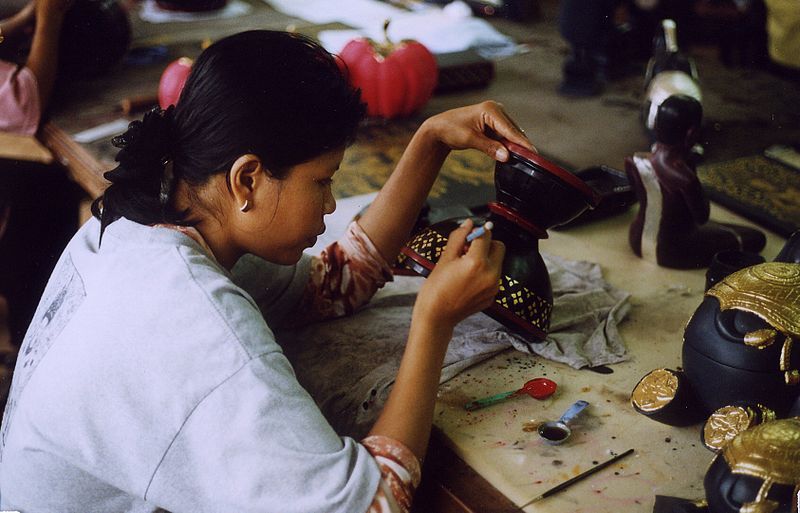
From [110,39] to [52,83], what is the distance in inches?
15.0

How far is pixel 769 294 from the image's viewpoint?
101cm

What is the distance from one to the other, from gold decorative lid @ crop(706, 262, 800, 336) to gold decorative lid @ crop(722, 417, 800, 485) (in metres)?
0.17

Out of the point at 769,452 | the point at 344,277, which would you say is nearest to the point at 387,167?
the point at 344,277

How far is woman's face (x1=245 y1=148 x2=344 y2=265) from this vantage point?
43.7 inches

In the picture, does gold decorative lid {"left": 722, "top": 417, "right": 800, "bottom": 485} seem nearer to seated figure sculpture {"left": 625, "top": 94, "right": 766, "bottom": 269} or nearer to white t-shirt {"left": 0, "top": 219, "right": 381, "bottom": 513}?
white t-shirt {"left": 0, "top": 219, "right": 381, "bottom": 513}

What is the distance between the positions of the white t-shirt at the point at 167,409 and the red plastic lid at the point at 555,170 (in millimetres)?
481

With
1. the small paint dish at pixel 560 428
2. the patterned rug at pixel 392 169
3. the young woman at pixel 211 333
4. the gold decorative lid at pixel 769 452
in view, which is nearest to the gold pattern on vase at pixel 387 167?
the patterned rug at pixel 392 169

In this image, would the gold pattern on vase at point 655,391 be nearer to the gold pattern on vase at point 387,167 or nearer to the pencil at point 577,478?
the pencil at point 577,478

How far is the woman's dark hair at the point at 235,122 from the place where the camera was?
1.05m

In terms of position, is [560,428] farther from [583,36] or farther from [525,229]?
[583,36]

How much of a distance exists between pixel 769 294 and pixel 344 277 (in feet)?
2.32

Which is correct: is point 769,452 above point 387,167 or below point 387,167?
above

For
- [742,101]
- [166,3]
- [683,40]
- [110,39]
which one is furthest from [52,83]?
[683,40]

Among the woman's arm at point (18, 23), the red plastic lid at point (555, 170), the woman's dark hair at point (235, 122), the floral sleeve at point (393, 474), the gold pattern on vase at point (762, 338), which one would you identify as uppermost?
the woman's dark hair at point (235, 122)
